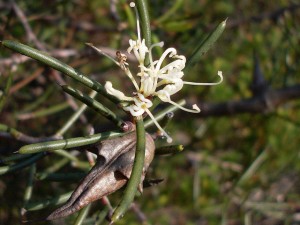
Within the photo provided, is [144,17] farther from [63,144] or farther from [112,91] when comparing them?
[63,144]

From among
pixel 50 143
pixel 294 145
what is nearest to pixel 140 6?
pixel 50 143

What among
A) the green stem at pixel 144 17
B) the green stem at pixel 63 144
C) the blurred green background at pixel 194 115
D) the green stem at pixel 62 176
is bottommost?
the blurred green background at pixel 194 115

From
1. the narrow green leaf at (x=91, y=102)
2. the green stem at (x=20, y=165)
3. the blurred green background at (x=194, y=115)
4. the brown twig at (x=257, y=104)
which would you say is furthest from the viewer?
the brown twig at (x=257, y=104)

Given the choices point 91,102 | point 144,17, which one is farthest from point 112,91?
point 144,17

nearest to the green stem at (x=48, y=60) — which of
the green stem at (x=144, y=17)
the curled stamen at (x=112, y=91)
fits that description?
the curled stamen at (x=112, y=91)

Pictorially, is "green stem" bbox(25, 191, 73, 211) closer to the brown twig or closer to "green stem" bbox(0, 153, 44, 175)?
"green stem" bbox(0, 153, 44, 175)

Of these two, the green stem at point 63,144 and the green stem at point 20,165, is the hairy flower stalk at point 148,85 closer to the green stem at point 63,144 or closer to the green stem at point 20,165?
Answer: the green stem at point 63,144
